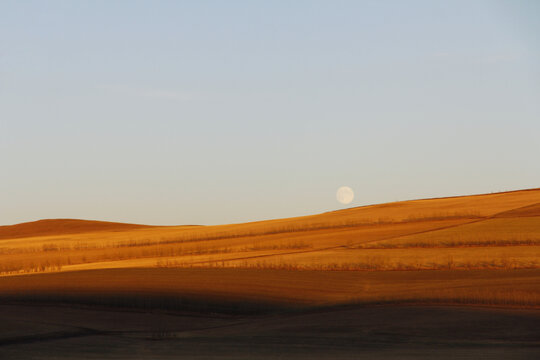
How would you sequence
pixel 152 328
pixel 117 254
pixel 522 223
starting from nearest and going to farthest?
pixel 152 328
pixel 522 223
pixel 117 254

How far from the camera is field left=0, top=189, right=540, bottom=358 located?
1486 cm

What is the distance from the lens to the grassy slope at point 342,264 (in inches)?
800

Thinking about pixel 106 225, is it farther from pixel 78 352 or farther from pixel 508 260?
pixel 78 352

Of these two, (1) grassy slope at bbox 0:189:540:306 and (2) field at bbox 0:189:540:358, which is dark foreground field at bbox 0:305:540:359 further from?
(1) grassy slope at bbox 0:189:540:306

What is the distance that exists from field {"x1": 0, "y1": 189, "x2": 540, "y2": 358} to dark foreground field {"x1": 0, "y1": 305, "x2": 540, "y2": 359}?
0.07 m

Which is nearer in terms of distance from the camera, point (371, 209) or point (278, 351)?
point (278, 351)

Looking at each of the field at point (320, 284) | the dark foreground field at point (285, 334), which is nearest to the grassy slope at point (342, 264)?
the field at point (320, 284)

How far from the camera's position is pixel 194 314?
18.8 metres

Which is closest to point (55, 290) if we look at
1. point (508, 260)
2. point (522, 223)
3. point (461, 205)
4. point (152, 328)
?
point (152, 328)

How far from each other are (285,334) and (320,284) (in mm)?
7554

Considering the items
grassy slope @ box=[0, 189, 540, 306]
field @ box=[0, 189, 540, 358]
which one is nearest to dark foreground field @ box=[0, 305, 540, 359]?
field @ box=[0, 189, 540, 358]

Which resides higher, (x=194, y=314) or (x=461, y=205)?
(x=461, y=205)

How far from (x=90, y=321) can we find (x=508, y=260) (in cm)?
1481

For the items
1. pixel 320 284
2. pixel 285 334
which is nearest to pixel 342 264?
pixel 320 284
